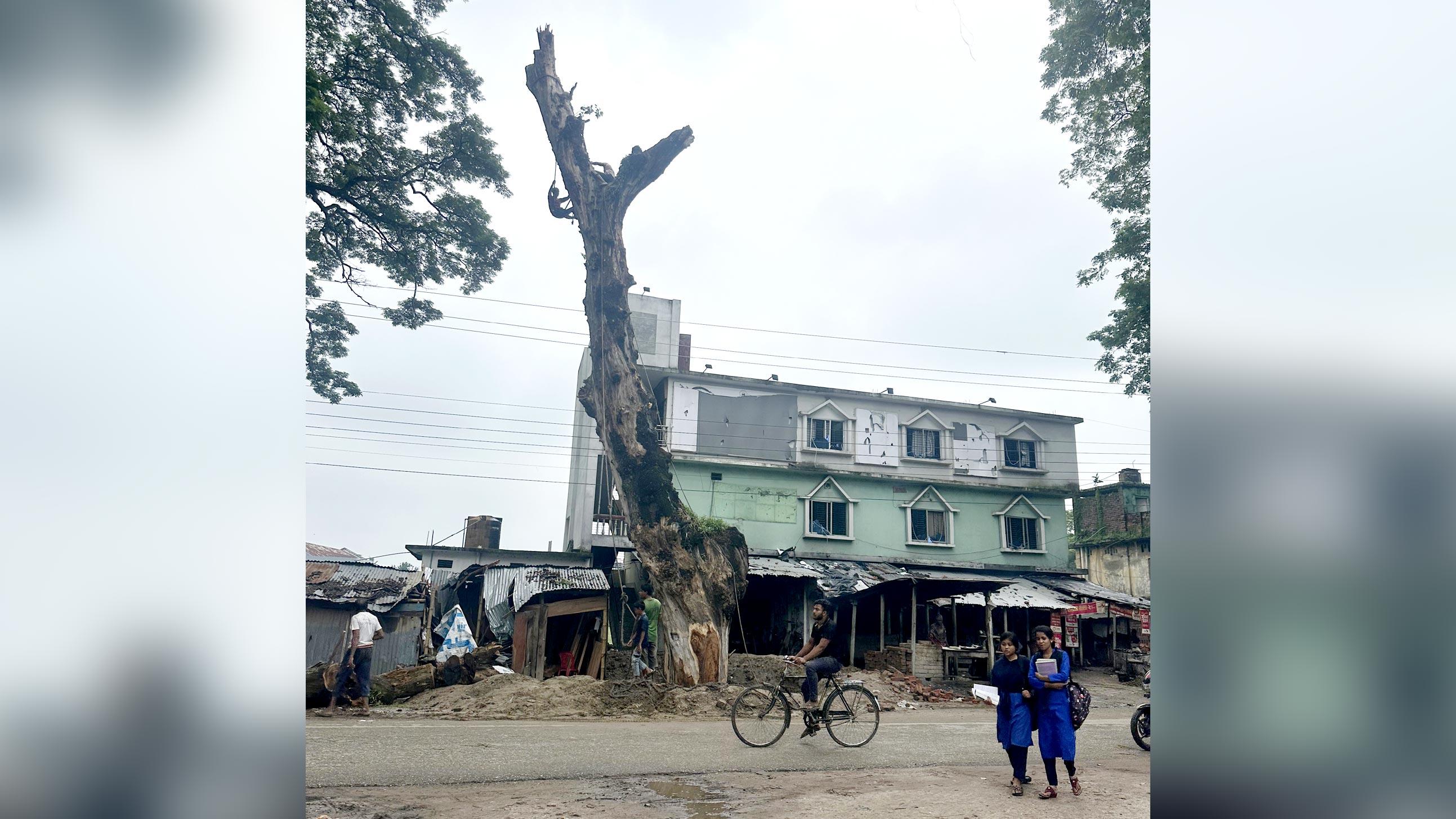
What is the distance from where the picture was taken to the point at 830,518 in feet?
34.0

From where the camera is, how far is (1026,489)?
372 inches

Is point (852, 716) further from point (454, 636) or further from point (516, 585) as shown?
point (516, 585)

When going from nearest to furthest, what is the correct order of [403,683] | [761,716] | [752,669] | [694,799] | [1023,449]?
[694,799] < [761,716] < [403,683] < [752,669] < [1023,449]

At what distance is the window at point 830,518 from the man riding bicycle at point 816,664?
469 cm

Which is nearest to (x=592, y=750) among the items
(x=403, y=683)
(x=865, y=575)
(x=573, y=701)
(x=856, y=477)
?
(x=573, y=701)

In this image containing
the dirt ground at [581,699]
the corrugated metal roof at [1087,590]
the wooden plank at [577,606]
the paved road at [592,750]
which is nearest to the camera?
the paved road at [592,750]

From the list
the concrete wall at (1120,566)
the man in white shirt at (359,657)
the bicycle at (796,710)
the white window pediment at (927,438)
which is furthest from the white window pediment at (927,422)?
the man in white shirt at (359,657)

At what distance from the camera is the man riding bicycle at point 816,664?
5445 millimetres

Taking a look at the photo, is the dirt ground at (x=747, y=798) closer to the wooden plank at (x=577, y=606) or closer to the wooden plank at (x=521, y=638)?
the wooden plank at (x=577, y=606)

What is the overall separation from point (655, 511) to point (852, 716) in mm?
2961

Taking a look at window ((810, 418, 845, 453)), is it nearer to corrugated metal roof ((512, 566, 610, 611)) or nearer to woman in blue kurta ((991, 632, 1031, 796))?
corrugated metal roof ((512, 566, 610, 611))
